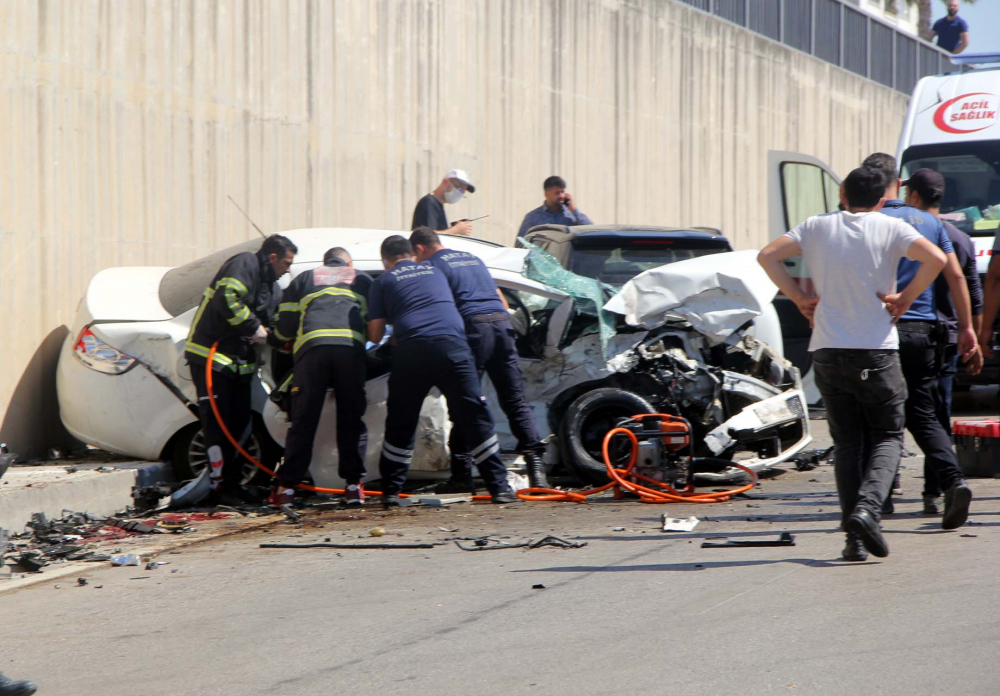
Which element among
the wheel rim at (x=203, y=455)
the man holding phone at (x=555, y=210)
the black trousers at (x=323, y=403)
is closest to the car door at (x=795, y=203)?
the man holding phone at (x=555, y=210)

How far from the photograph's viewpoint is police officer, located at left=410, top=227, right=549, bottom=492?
8.54 m

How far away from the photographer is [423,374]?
8.16 metres

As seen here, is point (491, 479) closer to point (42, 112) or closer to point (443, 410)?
point (443, 410)

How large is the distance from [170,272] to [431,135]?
5.62 metres

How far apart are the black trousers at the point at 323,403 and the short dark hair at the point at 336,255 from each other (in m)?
0.68

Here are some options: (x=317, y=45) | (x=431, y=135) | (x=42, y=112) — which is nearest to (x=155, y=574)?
(x=42, y=112)

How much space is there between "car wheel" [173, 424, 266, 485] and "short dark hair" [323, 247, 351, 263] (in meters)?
1.24

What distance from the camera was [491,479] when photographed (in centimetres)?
827

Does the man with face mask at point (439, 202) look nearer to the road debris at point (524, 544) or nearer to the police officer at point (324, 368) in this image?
the police officer at point (324, 368)

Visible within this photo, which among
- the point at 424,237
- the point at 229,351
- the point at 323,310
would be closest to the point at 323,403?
the point at 323,310

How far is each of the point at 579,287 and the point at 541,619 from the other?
13.8ft

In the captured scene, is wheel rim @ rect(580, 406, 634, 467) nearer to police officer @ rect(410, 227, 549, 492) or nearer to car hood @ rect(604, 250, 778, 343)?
police officer @ rect(410, 227, 549, 492)

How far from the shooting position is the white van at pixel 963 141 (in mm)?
13016

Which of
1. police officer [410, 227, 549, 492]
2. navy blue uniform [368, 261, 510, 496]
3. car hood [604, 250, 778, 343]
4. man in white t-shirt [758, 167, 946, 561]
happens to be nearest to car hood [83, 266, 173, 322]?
navy blue uniform [368, 261, 510, 496]
